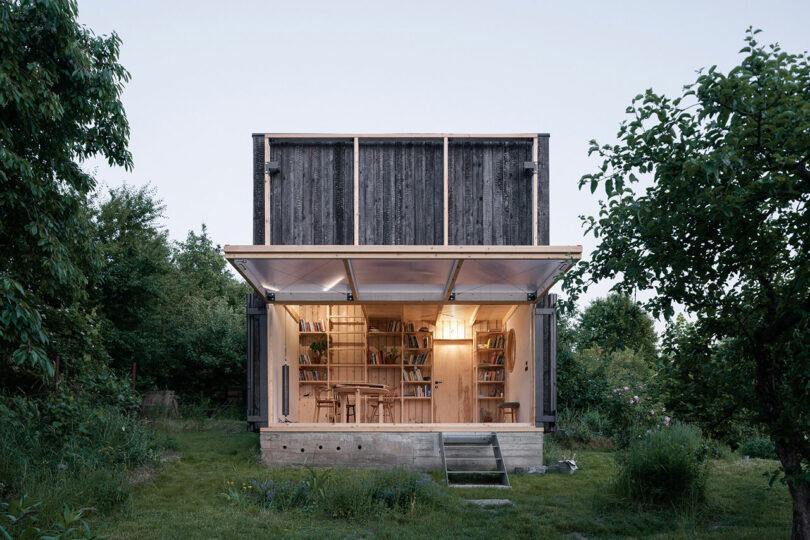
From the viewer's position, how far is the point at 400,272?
908 centimetres

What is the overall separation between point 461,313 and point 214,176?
30.8ft

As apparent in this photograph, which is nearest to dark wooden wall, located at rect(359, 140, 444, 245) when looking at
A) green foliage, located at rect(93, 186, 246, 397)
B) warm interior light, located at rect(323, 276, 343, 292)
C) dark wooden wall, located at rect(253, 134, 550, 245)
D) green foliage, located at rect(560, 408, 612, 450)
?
dark wooden wall, located at rect(253, 134, 550, 245)

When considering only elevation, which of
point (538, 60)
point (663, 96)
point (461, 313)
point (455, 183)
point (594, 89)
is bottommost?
point (461, 313)

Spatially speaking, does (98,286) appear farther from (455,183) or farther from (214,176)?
(455,183)

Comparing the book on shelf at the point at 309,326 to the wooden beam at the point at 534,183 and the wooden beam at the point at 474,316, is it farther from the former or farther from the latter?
the wooden beam at the point at 534,183

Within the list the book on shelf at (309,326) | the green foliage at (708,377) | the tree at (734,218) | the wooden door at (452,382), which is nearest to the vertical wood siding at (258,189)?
the book on shelf at (309,326)

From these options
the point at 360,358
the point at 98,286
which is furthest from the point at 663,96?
the point at 98,286

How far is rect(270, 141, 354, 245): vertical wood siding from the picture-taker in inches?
432

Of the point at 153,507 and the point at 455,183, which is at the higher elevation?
the point at 455,183

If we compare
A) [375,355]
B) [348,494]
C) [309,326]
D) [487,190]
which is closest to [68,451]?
[348,494]

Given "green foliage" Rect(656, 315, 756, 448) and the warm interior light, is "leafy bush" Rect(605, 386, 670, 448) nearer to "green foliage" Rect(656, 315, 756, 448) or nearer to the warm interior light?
the warm interior light

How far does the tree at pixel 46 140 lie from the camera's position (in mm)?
5824

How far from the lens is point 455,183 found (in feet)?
36.4

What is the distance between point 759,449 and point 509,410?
151 inches
